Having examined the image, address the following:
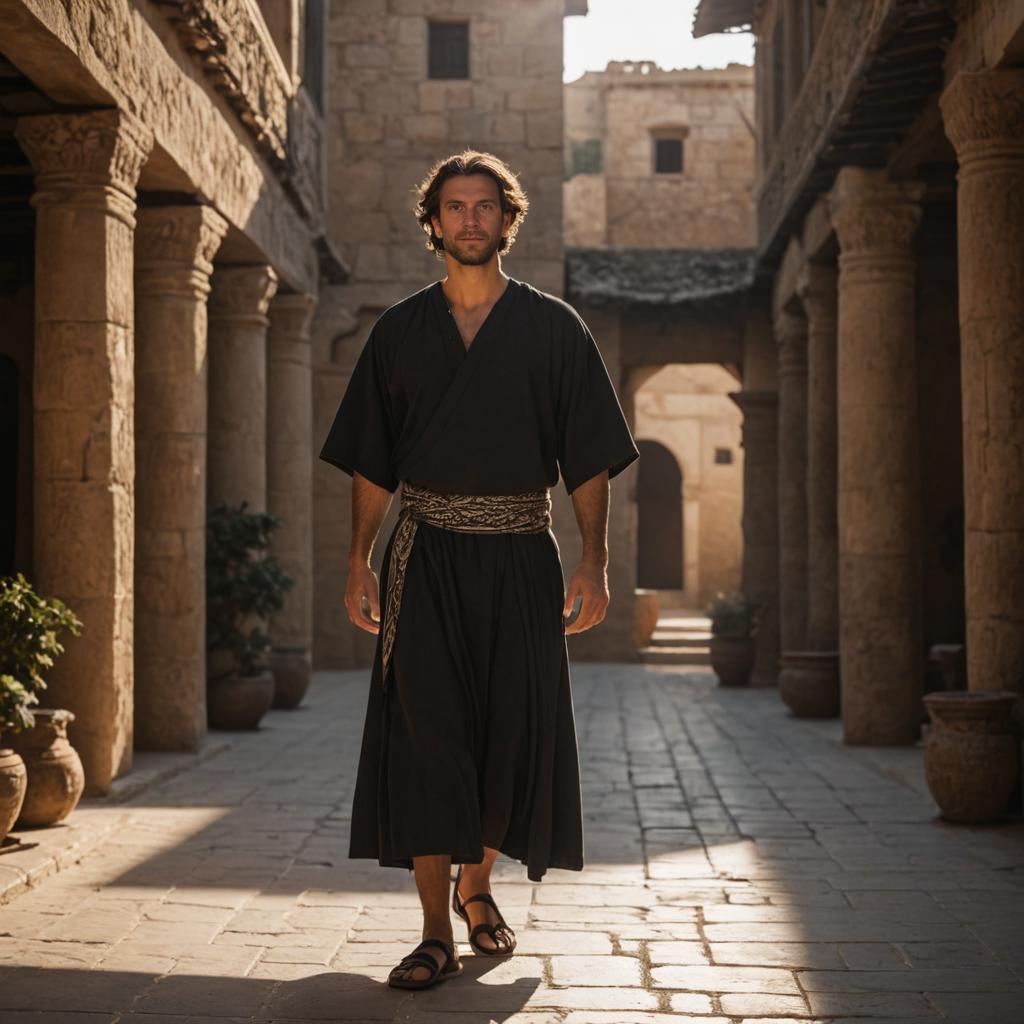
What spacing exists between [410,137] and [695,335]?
4.17 m

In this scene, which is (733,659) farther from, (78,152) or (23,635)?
(23,635)

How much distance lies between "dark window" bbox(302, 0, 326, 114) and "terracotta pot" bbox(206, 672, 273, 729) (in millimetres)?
Answer: 5853

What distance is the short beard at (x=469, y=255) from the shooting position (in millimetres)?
4508

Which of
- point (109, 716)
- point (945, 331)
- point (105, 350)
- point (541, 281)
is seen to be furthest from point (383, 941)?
point (541, 281)

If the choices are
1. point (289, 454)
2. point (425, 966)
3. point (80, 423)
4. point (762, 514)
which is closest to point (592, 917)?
point (425, 966)

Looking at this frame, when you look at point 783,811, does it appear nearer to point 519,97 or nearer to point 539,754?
point 539,754

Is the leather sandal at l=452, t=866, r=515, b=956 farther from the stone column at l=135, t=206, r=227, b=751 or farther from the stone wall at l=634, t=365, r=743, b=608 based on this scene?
the stone wall at l=634, t=365, r=743, b=608

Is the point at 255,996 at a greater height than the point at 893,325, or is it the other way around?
the point at 893,325

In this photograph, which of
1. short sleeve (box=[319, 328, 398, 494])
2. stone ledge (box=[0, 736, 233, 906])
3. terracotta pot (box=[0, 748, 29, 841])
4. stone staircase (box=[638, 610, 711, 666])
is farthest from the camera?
stone staircase (box=[638, 610, 711, 666])

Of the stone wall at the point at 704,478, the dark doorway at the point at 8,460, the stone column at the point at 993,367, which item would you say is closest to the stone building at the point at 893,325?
the stone column at the point at 993,367

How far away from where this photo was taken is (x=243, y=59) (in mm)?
10711

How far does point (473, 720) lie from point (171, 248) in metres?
6.23

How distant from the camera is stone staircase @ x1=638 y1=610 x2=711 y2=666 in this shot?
20672 millimetres

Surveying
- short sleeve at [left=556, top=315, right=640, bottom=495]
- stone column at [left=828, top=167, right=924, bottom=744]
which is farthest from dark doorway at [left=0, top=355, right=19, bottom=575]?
short sleeve at [left=556, top=315, right=640, bottom=495]
